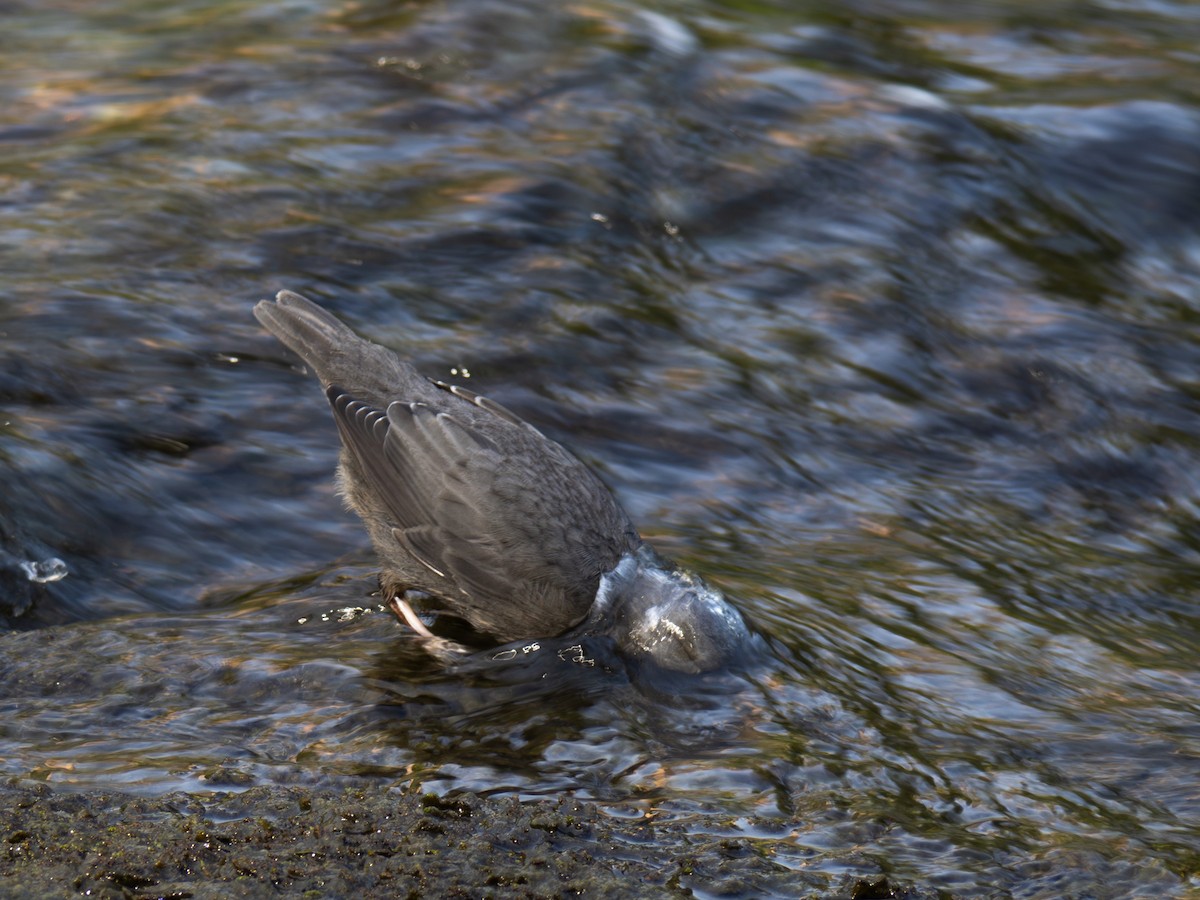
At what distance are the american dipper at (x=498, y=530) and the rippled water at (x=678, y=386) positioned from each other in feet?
Answer: 0.71

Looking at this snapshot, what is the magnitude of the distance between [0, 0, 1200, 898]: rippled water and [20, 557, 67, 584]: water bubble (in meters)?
0.02

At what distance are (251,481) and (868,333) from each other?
308 cm

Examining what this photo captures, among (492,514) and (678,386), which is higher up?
(492,514)

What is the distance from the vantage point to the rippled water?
12.6 ft

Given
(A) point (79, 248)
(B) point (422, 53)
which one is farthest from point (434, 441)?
(B) point (422, 53)

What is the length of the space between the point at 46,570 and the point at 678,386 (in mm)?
2757

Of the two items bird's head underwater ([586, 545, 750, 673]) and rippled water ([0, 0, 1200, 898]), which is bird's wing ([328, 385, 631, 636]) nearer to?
bird's head underwater ([586, 545, 750, 673])

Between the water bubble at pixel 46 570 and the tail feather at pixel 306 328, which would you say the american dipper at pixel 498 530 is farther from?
the water bubble at pixel 46 570

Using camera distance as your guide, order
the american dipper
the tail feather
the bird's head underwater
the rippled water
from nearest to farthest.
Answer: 1. the rippled water
2. the bird's head underwater
3. the american dipper
4. the tail feather

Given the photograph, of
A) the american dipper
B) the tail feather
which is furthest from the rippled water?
the tail feather

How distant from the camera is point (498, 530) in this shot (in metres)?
4.72

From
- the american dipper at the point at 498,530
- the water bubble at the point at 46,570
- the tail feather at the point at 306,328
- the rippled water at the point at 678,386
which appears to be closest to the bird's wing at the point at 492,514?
the american dipper at the point at 498,530

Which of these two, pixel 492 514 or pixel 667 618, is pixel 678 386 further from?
pixel 667 618

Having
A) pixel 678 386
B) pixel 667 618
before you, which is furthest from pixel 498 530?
pixel 678 386
